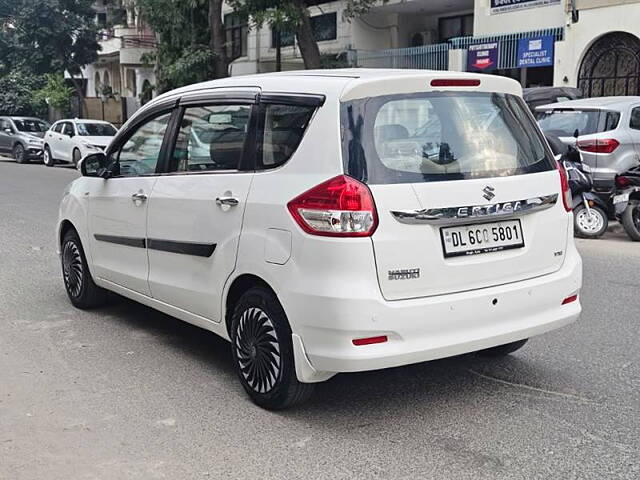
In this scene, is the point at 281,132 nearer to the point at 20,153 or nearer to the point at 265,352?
the point at 265,352

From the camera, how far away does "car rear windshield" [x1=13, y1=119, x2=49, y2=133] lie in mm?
29609

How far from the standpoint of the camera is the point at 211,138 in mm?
5113

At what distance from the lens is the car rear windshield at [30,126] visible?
29.6m

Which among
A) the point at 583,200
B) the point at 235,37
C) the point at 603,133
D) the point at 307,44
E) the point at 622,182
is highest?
the point at 235,37

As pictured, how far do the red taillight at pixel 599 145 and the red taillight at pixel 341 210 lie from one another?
8653 mm

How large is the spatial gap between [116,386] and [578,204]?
7.67m

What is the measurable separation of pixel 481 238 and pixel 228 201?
143cm

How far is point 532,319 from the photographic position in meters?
4.50

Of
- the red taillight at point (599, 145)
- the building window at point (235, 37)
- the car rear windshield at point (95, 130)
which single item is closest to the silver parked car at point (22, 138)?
the car rear windshield at point (95, 130)

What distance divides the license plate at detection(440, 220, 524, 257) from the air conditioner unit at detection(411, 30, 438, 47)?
22656mm

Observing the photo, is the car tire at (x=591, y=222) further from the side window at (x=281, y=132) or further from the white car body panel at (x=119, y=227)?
the side window at (x=281, y=132)

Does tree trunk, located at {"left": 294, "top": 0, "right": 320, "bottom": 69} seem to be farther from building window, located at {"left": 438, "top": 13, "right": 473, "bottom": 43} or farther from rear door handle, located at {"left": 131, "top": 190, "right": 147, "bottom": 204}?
rear door handle, located at {"left": 131, "top": 190, "right": 147, "bottom": 204}

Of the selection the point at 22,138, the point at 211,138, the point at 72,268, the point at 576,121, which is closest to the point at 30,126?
the point at 22,138

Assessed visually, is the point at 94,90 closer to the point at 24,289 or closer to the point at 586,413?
the point at 24,289
